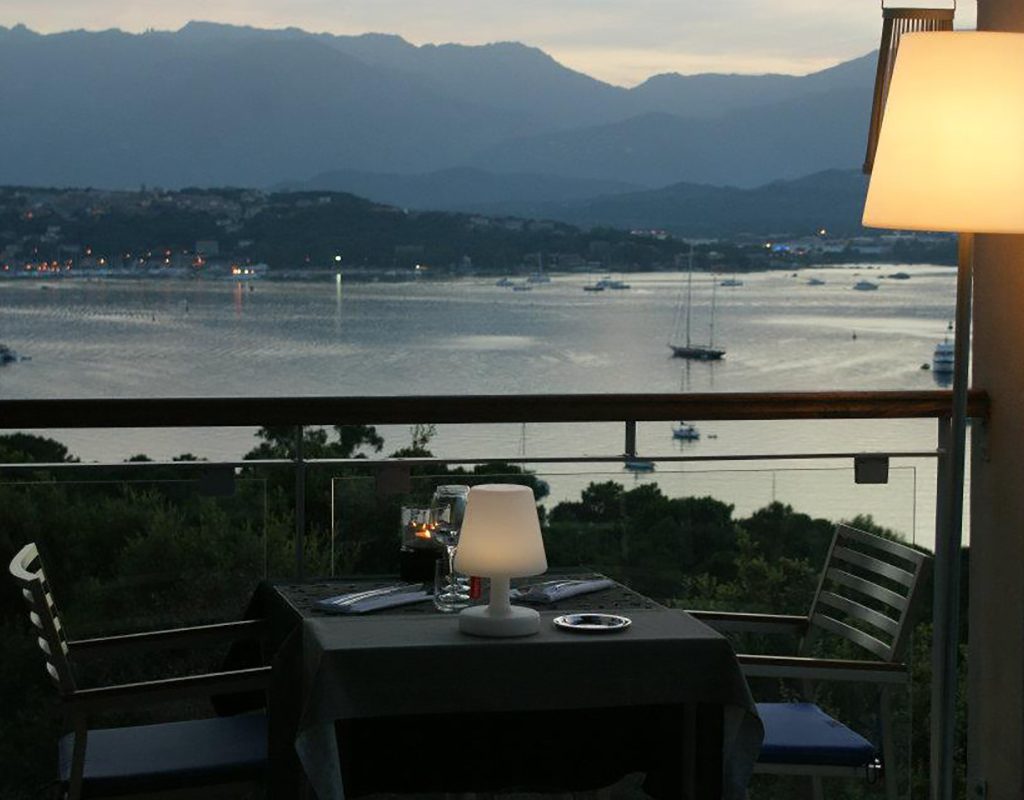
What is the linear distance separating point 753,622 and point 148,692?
4.78 feet

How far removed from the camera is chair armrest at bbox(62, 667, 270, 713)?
110 inches

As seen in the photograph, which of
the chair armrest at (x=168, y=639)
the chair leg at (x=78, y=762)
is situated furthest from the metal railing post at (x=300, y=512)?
the chair leg at (x=78, y=762)

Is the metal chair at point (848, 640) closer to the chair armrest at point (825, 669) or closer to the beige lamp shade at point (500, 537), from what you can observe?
the chair armrest at point (825, 669)

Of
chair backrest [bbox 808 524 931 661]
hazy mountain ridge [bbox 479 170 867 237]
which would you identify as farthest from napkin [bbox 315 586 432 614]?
hazy mountain ridge [bbox 479 170 867 237]

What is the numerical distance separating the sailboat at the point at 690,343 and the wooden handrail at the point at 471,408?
31585mm

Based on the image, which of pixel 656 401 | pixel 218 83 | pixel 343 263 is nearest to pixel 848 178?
pixel 343 263

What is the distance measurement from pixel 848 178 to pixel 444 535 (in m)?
24.9

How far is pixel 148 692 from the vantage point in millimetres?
2840

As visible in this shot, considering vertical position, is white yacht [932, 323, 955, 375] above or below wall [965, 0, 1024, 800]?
below

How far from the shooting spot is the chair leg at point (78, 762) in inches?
107

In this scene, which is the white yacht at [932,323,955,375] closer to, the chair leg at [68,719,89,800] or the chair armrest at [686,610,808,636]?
the chair armrest at [686,610,808,636]

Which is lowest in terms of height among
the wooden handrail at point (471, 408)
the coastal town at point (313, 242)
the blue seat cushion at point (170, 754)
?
the blue seat cushion at point (170, 754)

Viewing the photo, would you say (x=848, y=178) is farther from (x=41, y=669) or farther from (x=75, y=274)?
(x=41, y=669)

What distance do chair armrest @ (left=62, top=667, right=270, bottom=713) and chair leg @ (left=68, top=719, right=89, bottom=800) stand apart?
1.4 inches
